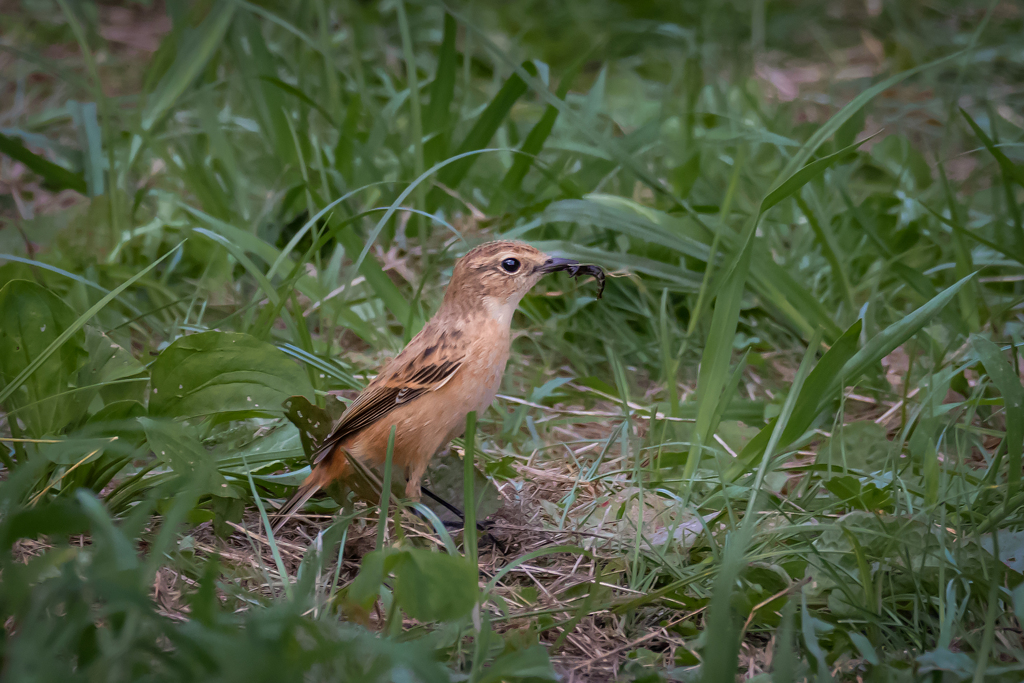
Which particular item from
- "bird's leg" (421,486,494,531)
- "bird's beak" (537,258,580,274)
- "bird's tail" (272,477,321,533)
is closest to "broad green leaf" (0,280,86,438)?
"bird's tail" (272,477,321,533)

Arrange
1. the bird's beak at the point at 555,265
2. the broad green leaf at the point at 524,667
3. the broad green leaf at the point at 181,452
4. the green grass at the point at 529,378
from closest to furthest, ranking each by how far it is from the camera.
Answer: the broad green leaf at the point at 524,667 < the green grass at the point at 529,378 < the broad green leaf at the point at 181,452 < the bird's beak at the point at 555,265

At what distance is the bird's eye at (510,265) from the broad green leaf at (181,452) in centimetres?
139

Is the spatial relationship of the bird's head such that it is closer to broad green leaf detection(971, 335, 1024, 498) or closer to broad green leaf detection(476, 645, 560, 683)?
broad green leaf detection(476, 645, 560, 683)

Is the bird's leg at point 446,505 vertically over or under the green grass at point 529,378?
under

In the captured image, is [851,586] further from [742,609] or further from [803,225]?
[803,225]

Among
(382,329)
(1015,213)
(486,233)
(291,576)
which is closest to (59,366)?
(291,576)

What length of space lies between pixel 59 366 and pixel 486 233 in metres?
2.46

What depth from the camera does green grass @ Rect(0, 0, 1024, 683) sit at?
2.20m

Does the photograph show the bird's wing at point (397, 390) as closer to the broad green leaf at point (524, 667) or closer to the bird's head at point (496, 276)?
the bird's head at point (496, 276)

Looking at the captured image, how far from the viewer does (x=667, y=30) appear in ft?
26.2

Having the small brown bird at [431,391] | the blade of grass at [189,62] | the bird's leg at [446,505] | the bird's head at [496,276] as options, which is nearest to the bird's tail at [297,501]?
the small brown bird at [431,391]

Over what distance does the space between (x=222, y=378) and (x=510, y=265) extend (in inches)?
50.8

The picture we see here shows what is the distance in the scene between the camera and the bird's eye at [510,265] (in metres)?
3.25

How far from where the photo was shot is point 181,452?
8.77 ft
